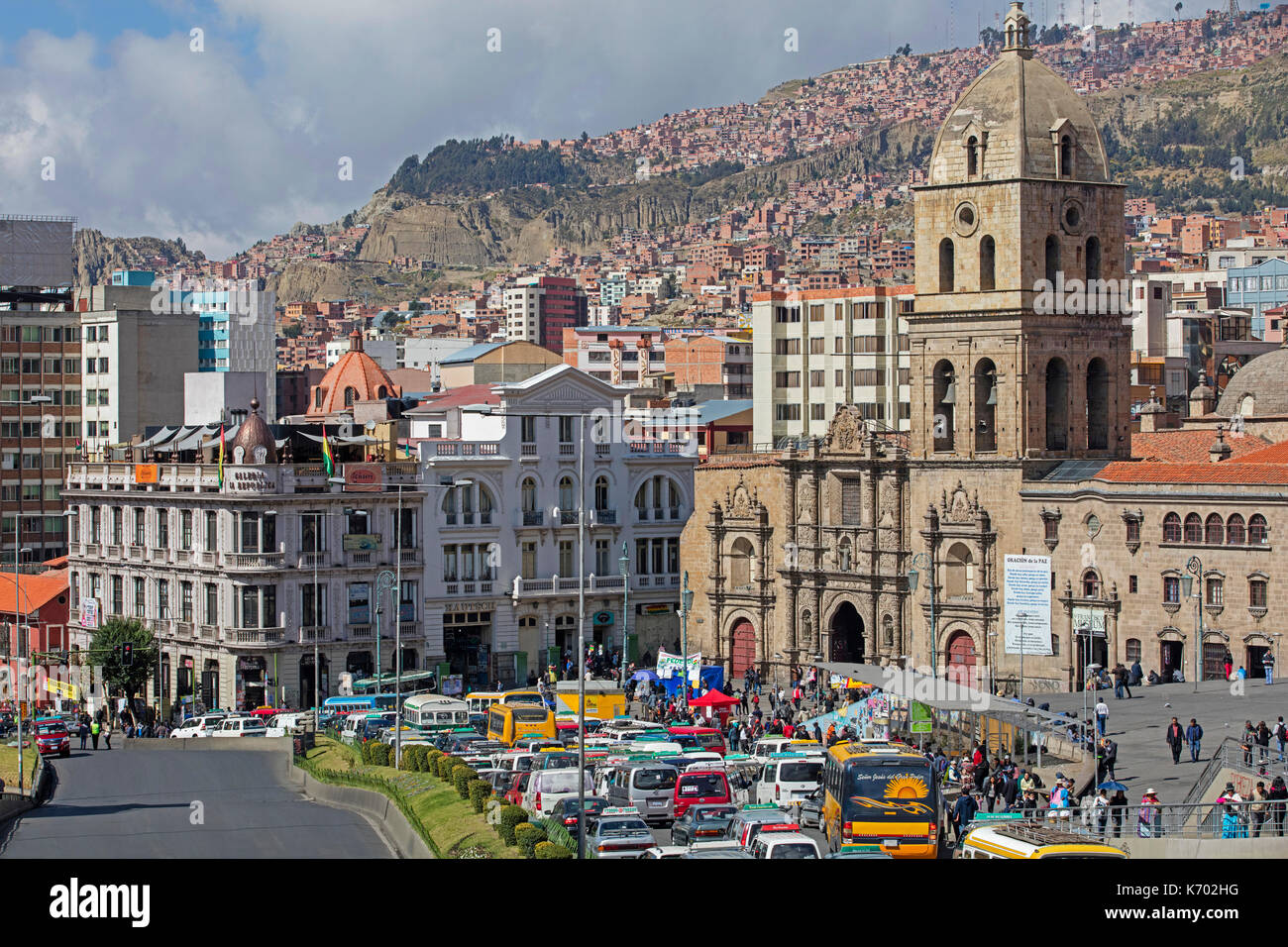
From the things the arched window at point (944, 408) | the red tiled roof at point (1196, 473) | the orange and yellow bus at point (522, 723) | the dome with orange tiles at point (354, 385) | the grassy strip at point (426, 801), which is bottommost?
the grassy strip at point (426, 801)

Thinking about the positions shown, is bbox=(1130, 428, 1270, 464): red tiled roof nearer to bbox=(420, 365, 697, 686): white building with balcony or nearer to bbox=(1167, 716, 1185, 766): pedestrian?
bbox=(420, 365, 697, 686): white building with balcony

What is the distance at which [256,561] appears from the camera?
80.2 metres

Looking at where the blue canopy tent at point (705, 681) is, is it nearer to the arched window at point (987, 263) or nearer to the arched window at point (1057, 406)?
the arched window at point (1057, 406)

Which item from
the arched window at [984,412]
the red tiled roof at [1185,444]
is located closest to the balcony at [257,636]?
the arched window at [984,412]

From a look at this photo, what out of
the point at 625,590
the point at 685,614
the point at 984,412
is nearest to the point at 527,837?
the point at 984,412

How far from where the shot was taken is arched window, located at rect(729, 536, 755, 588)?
88562 millimetres

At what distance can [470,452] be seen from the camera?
86.3 m

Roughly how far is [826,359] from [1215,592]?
5903 centimetres

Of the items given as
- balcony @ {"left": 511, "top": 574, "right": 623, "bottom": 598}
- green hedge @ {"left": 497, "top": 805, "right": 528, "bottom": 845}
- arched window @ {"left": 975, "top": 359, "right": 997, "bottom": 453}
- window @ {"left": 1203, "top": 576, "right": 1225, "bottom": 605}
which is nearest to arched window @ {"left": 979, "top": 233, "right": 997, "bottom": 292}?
arched window @ {"left": 975, "top": 359, "right": 997, "bottom": 453}

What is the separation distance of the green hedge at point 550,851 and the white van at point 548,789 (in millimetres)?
7379

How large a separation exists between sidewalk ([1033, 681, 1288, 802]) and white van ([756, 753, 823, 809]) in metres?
6.93

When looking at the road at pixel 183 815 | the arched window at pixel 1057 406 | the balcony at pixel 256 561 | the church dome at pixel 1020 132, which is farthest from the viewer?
the balcony at pixel 256 561

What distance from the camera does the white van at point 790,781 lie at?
47.2 metres
